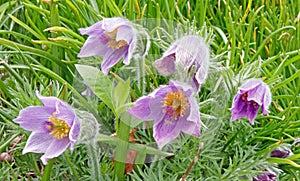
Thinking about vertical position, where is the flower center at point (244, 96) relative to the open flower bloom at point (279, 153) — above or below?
above

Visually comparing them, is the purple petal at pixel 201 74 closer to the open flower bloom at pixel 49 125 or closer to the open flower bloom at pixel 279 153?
the open flower bloom at pixel 49 125

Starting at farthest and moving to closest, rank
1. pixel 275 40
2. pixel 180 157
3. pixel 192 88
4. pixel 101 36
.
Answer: pixel 275 40 → pixel 180 157 → pixel 101 36 → pixel 192 88

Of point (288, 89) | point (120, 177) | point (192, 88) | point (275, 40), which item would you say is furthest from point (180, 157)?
point (275, 40)

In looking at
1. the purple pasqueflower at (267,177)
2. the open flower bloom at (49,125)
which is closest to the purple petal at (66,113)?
the open flower bloom at (49,125)

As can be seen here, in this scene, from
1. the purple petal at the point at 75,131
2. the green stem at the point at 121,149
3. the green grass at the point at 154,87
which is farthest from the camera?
the green grass at the point at 154,87

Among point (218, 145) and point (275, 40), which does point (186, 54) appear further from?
point (275, 40)
